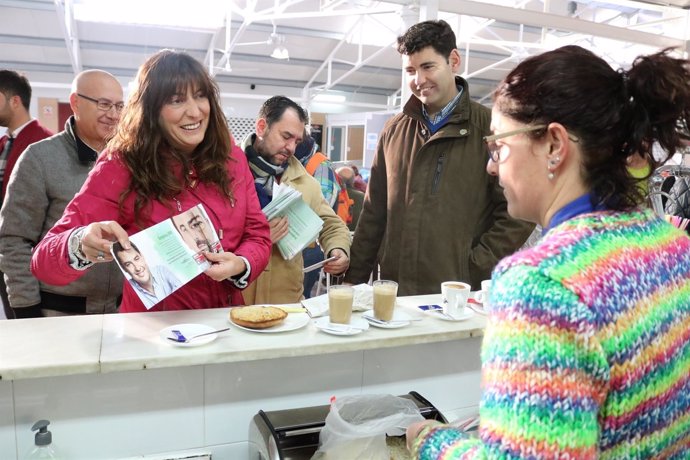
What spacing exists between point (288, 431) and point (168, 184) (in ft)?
2.64

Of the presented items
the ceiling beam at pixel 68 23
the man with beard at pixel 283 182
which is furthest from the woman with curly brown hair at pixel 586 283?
the ceiling beam at pixel 68 23

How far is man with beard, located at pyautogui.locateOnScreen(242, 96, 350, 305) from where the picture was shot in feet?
7.80

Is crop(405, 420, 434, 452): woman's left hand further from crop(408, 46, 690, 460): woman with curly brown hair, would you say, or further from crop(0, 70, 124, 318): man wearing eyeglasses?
crop(0, 70, 124, 318): man wearing eyeglasses

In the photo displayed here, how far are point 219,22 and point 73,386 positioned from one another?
8.53m

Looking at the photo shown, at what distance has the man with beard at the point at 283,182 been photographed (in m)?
2.38

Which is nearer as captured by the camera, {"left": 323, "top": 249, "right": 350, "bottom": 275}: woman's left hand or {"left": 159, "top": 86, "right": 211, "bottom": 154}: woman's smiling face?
{"left": 159, "top": 86, "right": 211, "bottom": 154}: woman's smiling face

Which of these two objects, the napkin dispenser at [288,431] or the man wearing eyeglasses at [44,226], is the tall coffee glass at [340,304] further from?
the man wearing eyeglasses at [44,226]

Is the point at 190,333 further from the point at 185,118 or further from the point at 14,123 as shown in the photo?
the point at 14,123

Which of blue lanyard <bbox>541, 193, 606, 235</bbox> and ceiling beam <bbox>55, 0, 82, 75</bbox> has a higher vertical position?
ceiling beam <bbox>55, 0, 82, 75</bbox>

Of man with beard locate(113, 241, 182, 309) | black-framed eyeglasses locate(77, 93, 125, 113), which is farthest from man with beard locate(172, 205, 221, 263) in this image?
black-framed eyeglasses locate(77, 93, 125, 113)

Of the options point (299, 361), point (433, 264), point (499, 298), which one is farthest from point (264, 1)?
point (499, 298)

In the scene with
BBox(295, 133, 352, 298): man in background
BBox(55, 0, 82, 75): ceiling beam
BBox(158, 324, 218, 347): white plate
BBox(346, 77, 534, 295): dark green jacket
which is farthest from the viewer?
BBox(55, 0, 82, 75): ceiling beam

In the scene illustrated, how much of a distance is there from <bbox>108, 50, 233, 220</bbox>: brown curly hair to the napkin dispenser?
0.73 metres

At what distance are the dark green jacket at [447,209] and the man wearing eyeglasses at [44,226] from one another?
120 cm
